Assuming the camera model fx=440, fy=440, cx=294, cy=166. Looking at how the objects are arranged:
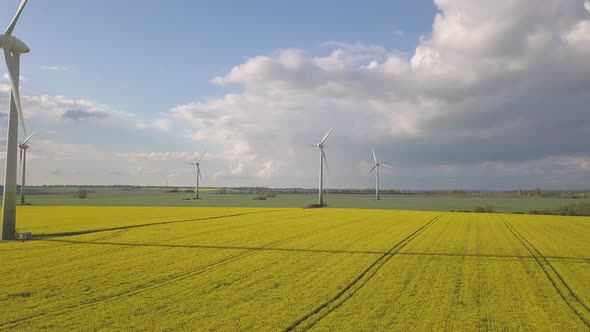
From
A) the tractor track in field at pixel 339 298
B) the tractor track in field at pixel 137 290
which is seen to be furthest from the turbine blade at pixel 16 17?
the tractor track in field at pixel 339 298

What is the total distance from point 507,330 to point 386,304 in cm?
313

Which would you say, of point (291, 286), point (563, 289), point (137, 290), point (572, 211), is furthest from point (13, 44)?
point (572, 211)

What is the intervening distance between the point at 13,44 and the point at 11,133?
21.2ft

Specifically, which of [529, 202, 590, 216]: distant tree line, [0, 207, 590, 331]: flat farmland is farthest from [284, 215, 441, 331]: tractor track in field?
[529, 202, 590, 216]: distant tree line

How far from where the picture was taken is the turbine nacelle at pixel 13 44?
29234 millimetres

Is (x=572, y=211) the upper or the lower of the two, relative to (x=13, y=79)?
lower

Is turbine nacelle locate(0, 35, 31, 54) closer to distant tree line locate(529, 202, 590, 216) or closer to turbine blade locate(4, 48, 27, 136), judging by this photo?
turbine blade locate(4, 48, 27, 136)

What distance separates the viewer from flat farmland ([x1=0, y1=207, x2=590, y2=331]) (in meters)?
10.8

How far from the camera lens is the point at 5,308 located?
38.4 feet

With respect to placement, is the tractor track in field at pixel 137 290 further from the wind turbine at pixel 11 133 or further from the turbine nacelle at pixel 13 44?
the turbine nacelle at pixel 13 44

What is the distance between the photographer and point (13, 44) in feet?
97.0

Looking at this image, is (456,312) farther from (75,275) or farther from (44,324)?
(75,275)

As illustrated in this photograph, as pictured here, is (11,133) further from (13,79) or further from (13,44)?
(13,44)

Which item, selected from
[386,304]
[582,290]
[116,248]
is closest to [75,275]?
[116,248]
